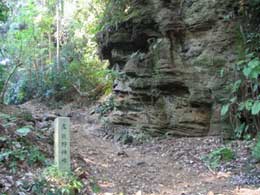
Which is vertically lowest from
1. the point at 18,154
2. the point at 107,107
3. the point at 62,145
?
the point at 18,154

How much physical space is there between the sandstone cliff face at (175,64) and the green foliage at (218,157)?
157cm

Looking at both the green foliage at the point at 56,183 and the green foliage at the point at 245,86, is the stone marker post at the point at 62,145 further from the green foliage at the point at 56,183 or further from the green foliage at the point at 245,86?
the green foliage at the point at 245,86

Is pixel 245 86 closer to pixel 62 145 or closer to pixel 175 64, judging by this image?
pixel 175 64

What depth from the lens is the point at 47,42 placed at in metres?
22.8

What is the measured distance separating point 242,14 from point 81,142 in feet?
16.2

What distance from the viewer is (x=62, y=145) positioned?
5.71m

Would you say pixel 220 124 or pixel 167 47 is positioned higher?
pixel 167 47

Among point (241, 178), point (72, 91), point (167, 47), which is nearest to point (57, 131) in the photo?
point (241, 178)

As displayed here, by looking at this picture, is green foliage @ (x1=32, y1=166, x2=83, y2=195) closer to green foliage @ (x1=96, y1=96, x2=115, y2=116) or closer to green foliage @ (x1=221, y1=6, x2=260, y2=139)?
green foliage @ (x1=221, y1=6, x2=260, y2=139)

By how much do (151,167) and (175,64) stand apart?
3385 millimetres

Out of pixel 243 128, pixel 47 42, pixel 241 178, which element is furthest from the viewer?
pixel 47 42

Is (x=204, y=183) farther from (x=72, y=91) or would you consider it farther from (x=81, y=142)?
(x=72, y=91)

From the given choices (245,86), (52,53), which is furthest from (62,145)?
(52,53)

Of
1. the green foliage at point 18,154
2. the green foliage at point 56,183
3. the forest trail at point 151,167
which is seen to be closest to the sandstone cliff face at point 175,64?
the forest trail at point 151,167
